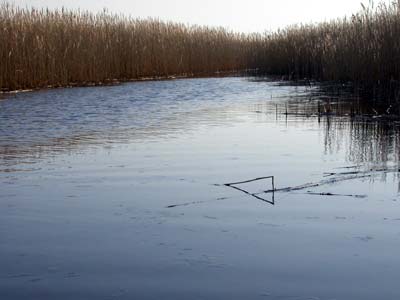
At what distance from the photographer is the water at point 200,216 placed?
1.79 metres

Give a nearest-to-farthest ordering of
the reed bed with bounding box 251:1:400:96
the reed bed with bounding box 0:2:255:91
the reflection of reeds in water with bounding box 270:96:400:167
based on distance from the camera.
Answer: the reflection of reeds in water with bounding box 270:96:400:167 < the reed bed with bounding box 251:1:400:96 < the reed bed with bounding box 0:2:255:91

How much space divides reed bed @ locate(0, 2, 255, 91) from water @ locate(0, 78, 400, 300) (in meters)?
8.23

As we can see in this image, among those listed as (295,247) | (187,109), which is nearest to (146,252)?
(295,247)

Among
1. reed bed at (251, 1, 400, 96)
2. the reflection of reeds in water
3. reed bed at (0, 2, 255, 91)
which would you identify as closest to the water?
the reflection of reeds in water

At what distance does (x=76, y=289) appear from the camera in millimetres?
1743

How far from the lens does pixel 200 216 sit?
2576mm

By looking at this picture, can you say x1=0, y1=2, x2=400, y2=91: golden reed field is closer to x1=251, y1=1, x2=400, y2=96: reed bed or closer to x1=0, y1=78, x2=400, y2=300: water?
x1=251, y1=1, x2=400, y2=96: reed bed

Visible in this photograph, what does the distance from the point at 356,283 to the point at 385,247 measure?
1.27 feet

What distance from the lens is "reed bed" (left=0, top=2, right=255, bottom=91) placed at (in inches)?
523

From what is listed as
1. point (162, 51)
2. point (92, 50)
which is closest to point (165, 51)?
point (162, 51)

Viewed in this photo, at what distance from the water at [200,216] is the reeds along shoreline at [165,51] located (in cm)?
377

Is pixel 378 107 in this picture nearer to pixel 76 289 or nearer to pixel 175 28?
pixel 76 289

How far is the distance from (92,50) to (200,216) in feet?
46.3

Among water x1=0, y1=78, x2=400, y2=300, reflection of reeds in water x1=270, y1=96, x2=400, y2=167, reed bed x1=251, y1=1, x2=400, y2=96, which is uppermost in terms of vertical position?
reed bed x1=251, y1=1, x2=400, y2=96
